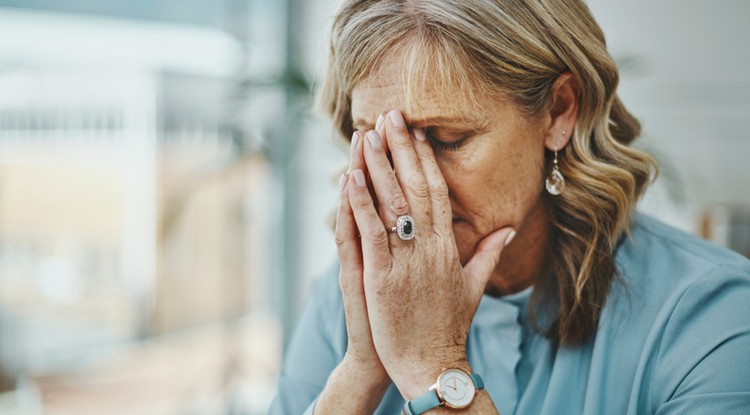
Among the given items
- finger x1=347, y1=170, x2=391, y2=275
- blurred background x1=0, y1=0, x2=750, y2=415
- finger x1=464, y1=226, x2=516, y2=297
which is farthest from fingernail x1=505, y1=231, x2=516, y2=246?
blurred background x1=0, y1=0, x2=750, y2=415

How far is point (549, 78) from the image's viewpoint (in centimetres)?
112

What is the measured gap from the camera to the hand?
1092mm

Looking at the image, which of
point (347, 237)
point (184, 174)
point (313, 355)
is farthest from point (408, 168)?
point (184, 174)

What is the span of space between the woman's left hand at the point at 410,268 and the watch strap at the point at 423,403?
0.02 m

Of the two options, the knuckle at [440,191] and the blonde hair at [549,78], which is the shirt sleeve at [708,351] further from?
the knuckle at [440,191]

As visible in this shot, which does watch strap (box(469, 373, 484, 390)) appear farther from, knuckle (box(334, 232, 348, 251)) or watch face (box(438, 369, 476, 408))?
knuckle (box(334, 232, 348, 251))

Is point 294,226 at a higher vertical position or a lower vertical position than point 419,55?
lower

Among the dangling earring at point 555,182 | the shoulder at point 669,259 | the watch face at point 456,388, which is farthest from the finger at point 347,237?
the shoulder at point 669,259

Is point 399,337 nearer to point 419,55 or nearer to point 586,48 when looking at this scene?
point 419,55

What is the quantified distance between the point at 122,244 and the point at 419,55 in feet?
6.35

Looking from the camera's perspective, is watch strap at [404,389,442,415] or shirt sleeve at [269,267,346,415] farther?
shirt sleeve at [269,267,346,415]

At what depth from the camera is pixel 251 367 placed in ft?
10.8

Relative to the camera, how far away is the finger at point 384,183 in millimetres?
1063

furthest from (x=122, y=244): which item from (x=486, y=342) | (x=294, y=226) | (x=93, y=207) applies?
(x=486, y=342)
